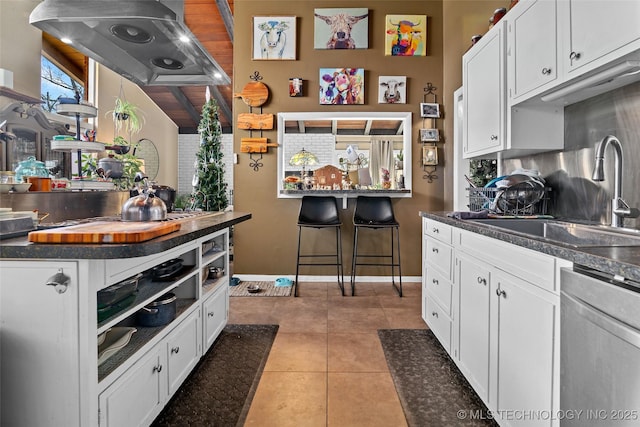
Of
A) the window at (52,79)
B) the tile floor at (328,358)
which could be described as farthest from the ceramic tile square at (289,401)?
the window at (52,79)

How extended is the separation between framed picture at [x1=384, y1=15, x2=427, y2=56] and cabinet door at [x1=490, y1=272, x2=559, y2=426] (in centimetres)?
342

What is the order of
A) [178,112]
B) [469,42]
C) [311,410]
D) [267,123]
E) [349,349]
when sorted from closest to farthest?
[311,410]
[349,349]
[469,42]
[267,123]
[178,112]

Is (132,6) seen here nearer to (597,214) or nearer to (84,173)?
(84,173)

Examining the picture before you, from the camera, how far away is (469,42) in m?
3.43

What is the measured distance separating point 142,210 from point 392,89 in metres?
3.36

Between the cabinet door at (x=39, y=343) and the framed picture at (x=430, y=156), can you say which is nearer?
the cabinet door at (x=39, y=343)

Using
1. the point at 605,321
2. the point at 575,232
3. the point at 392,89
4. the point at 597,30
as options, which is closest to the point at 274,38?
the point at 392,89

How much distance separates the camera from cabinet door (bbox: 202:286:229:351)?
2111mm

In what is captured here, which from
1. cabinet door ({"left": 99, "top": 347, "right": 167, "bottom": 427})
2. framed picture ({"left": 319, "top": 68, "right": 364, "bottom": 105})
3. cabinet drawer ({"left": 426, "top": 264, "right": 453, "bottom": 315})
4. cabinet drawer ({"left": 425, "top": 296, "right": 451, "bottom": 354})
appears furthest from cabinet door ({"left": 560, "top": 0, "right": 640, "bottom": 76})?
framed picture ({"left": 319, "top": 68, "right": 364, "bottom": 105})

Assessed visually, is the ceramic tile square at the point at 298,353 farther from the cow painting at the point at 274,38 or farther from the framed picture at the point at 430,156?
the cow painting at the point at 274,38

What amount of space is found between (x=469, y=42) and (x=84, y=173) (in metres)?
3.77

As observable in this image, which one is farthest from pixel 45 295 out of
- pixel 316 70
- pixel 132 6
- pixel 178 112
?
pixel 178 112

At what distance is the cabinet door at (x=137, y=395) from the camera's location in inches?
45.8

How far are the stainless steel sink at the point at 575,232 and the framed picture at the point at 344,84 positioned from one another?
2.55m
